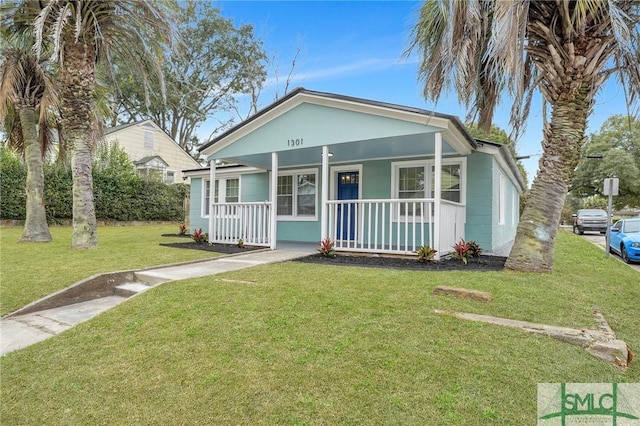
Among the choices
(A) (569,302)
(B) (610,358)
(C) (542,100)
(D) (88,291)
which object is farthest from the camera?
(C) (542,100)

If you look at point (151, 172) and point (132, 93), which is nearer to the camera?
point (151, 172)

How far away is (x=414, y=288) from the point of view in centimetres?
467

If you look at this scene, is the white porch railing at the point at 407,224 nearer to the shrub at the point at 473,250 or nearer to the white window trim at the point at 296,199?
the shrub at the point at 473,250

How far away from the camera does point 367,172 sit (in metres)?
10.0

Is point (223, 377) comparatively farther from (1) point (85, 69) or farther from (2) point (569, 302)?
(1) point (85, 69)

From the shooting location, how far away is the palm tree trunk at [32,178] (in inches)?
378

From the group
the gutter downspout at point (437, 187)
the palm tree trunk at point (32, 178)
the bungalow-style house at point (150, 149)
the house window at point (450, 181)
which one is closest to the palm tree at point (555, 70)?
the gutter downspout at point (437, 187)

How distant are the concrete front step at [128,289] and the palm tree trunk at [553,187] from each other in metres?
6.24

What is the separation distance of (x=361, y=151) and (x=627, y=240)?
839 centimetres

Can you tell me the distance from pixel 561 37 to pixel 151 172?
69.4 feet

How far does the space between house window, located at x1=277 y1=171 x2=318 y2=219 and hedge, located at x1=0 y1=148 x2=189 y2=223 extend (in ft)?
32.5

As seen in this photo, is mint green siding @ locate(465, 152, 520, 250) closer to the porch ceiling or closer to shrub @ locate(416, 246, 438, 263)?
the porch ceiling

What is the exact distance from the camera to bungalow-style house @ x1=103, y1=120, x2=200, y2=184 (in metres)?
22.0

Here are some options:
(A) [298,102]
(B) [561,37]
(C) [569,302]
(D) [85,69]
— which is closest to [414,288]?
(C) [569,302]
